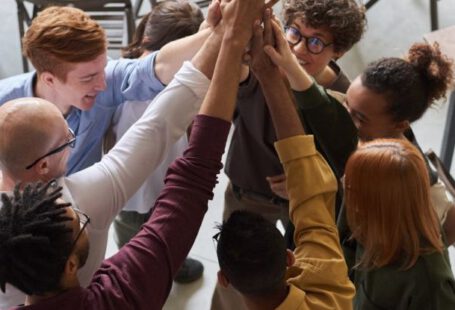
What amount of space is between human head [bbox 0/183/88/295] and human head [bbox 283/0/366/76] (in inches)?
40.6

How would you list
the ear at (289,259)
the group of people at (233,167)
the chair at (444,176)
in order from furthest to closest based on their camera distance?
1. the chair at (444,176)
2. the ear at (289,259)
3. the group of people at (233,167)

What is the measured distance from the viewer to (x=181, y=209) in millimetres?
993

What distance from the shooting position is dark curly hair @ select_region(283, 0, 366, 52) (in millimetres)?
1649

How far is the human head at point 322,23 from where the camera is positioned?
65.1 inches

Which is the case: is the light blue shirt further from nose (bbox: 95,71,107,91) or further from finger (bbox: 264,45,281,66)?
finger (bbox: 264,45,281,66)

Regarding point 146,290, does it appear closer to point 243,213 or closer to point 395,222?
point 243,213

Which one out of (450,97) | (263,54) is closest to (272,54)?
(263,54)

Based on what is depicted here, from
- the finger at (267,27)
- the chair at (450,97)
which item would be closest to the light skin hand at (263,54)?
the finger at (267,27)

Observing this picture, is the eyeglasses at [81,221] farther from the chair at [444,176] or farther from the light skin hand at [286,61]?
the chair at [444,176]

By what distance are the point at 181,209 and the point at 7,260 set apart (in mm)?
320

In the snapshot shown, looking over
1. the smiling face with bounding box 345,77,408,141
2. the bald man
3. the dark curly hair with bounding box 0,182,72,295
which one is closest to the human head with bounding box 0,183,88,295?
the dark curly hair with bounding box 0,182,72,295

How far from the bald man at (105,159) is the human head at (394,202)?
44 centimetres

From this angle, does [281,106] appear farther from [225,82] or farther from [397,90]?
[397,90]

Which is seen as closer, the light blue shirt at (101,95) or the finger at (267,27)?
the finger at (267,27)
